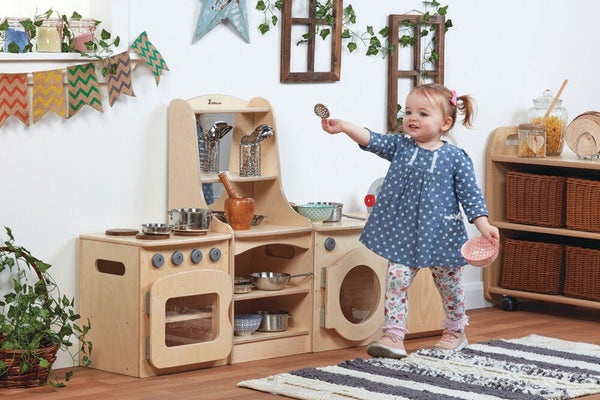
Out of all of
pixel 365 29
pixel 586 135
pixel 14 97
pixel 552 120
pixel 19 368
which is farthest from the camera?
pixel 552 120

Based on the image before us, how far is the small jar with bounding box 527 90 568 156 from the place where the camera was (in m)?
4.93

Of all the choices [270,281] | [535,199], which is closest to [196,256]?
[270,281]

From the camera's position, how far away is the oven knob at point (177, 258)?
3.67 metres

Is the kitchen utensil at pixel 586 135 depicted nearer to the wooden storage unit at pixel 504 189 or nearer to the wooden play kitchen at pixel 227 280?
the wooden storage unit at pixel 504 189

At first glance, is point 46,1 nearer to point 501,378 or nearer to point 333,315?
point 333,315

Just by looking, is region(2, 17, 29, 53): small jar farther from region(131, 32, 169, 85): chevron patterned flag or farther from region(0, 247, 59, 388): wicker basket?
region(0, 247, 59, 388): wicker basket

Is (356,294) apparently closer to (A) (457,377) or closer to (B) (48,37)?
(A) (457,377)

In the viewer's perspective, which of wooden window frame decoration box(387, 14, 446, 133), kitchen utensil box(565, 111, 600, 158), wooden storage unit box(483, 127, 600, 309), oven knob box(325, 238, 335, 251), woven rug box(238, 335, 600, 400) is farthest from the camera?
wooden storage unit box(483, 127, 600, 309)

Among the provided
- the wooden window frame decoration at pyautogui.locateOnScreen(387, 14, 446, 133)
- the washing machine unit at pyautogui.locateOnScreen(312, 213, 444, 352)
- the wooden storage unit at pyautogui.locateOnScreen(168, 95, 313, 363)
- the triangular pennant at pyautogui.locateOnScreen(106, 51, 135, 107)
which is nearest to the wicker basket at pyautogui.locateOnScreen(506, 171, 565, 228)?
the wooden window frame decoration at pyautogui.locateOnScreen(387, 14, 446, 133)

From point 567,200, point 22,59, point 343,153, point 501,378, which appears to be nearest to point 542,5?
point 567,200

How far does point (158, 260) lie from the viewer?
3637 mm

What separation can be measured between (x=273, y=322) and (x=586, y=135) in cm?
162

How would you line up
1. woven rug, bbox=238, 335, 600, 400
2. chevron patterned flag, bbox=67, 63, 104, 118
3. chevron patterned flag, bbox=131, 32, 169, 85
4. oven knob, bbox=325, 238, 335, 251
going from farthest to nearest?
oven knob, bbox=325, 238, 335, 251 → chevron patterned flag, bbox=131, 32, 169, 85 → chevron patterned flag, bbox=67, 63, 104, 118 → woven rug, bbox=238, 335, 600, 400

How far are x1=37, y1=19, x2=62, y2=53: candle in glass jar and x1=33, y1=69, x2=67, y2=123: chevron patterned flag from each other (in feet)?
0.28
